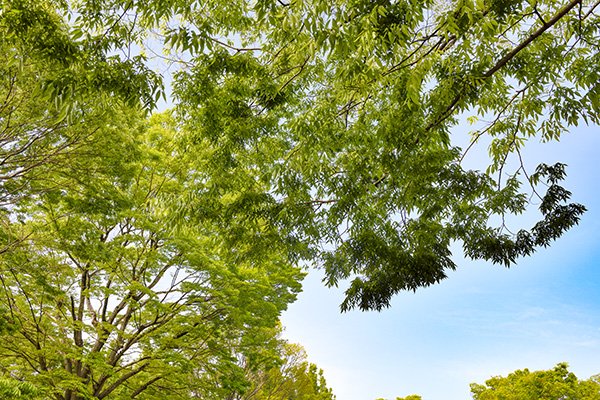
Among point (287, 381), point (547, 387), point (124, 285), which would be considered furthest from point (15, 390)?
point (547, 387)

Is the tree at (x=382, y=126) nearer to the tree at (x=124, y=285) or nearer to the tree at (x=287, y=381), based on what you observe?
the tree at (x=124, y=285)

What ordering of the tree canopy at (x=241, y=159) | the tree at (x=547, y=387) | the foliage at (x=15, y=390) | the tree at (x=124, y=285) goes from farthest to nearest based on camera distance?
the tree at (x=547, y=387), the tree at (x=124, y=285), the foliage at (x=15, y=390), the tree canopy at (x=241, y=159)

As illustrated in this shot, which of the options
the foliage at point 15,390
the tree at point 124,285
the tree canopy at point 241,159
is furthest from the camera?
the tree at point 124,285

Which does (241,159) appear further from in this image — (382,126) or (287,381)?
(287,381)

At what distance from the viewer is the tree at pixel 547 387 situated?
18516 mm

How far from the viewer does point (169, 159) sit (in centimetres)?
1066

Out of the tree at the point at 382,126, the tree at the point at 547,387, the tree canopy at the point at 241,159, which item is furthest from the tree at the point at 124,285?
the tree at the point at 547,387

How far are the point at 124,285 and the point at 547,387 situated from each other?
58.9 feet

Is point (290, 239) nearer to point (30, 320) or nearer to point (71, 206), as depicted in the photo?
point (71, 206)

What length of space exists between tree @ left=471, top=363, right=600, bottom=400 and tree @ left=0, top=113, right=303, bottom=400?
1405cm

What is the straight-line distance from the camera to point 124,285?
10578 millimetres

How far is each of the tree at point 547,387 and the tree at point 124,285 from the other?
46.1 ft

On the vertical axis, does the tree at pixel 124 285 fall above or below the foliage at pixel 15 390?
above

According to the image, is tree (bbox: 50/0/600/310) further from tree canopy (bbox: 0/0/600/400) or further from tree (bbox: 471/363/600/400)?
tree (bbox: 471/363/600/400)
